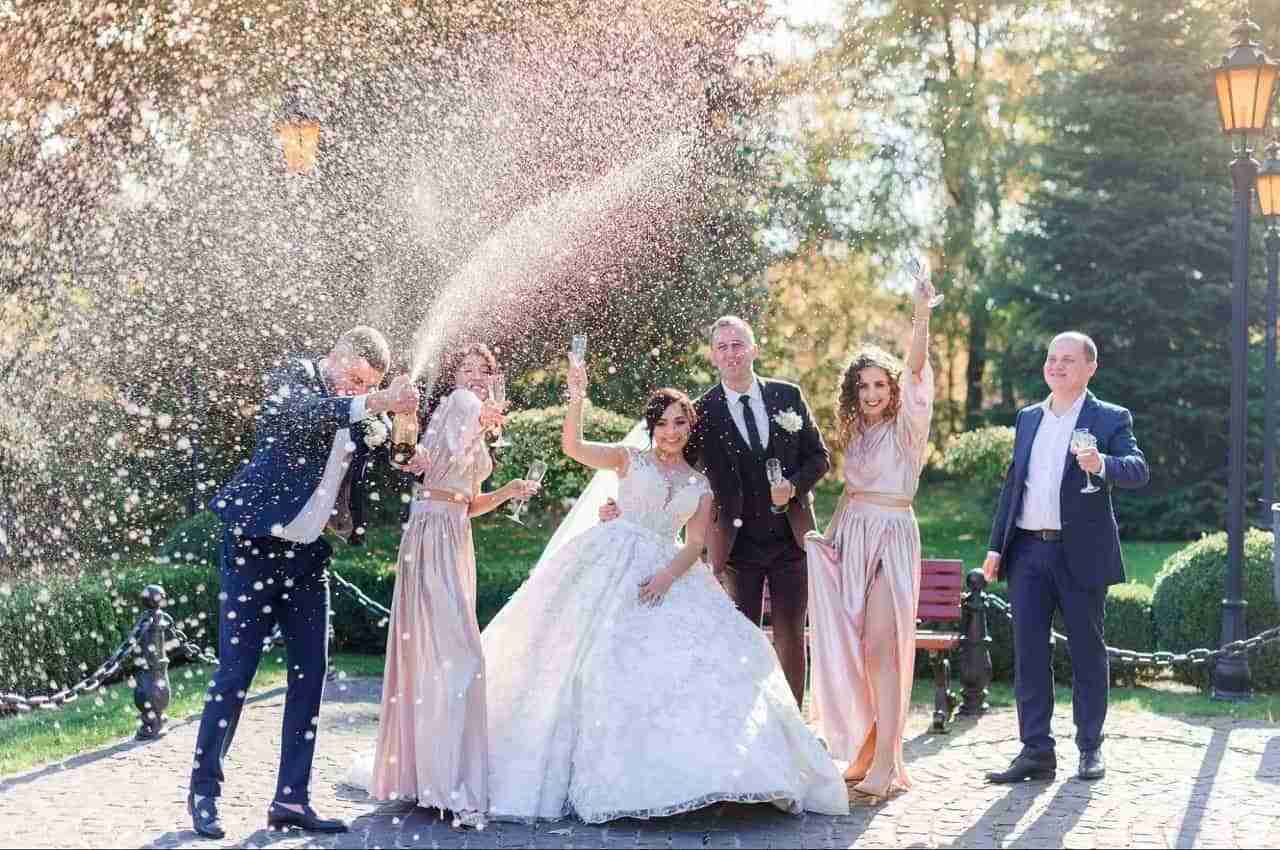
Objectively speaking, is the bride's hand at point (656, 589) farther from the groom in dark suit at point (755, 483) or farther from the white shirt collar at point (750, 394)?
the white shirt collar at point (750, 394)

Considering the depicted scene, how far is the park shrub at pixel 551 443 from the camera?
14.2m

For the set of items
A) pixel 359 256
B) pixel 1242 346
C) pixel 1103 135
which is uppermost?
pixel 1103 135

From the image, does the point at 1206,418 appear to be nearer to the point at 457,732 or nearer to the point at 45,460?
the point at 45,460

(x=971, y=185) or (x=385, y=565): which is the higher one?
(x=971, y=185)

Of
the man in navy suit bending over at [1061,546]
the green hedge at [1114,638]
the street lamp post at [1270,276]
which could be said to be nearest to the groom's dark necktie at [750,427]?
the man in navy suit bending over at [1061,546]

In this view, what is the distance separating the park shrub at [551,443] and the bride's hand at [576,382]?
296 inches

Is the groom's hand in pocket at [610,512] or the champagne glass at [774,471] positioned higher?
the champagne glass at [774,471]

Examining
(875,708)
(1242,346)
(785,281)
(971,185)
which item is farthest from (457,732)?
(971,185)

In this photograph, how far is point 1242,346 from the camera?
10.4 meters

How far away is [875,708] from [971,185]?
22.0 meters

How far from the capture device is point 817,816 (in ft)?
19.8

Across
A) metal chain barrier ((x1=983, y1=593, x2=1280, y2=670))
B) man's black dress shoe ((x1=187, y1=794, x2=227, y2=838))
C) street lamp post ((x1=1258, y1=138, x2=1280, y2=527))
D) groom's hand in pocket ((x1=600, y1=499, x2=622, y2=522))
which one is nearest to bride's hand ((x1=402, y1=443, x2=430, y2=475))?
groom's hand in pocket ((x1=600, y1=499, x2=622, y2=522))

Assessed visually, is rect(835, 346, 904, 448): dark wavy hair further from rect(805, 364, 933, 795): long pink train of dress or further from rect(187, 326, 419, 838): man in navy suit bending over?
rect(187, 326, 419, 838): man in navy suit bending over

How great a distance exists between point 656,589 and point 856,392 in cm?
146
